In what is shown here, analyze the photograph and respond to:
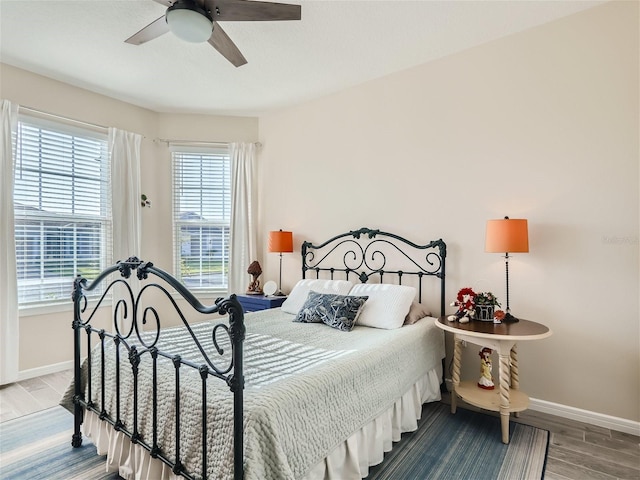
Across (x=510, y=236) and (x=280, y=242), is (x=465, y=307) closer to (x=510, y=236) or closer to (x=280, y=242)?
(x=510, y=236)

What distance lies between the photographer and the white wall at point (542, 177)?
245cm

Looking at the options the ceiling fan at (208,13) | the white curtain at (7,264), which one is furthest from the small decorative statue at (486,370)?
the white curtain at (7,264)

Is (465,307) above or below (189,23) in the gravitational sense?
below

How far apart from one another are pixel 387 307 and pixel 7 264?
3.26 meters

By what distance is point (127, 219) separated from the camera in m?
4.05

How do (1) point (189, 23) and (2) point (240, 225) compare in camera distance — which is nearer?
(1) point (189, 23)

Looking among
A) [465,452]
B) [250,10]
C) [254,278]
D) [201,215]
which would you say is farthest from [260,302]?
[250,10]

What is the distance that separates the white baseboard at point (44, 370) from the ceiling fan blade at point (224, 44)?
3.30 meters

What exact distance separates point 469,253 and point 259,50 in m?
2.40

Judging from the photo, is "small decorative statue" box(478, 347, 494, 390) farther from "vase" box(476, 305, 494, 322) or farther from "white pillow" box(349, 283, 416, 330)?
"white pillow" box(349, 283, 416, 330)

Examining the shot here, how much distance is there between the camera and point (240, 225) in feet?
14.4

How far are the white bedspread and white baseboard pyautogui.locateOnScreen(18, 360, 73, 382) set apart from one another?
6.16 ft

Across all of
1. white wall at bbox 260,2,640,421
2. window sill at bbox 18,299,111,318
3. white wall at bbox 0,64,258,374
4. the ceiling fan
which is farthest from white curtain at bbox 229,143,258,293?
the ceiling fan

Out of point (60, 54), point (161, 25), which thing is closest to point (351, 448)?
point (161, 25)
